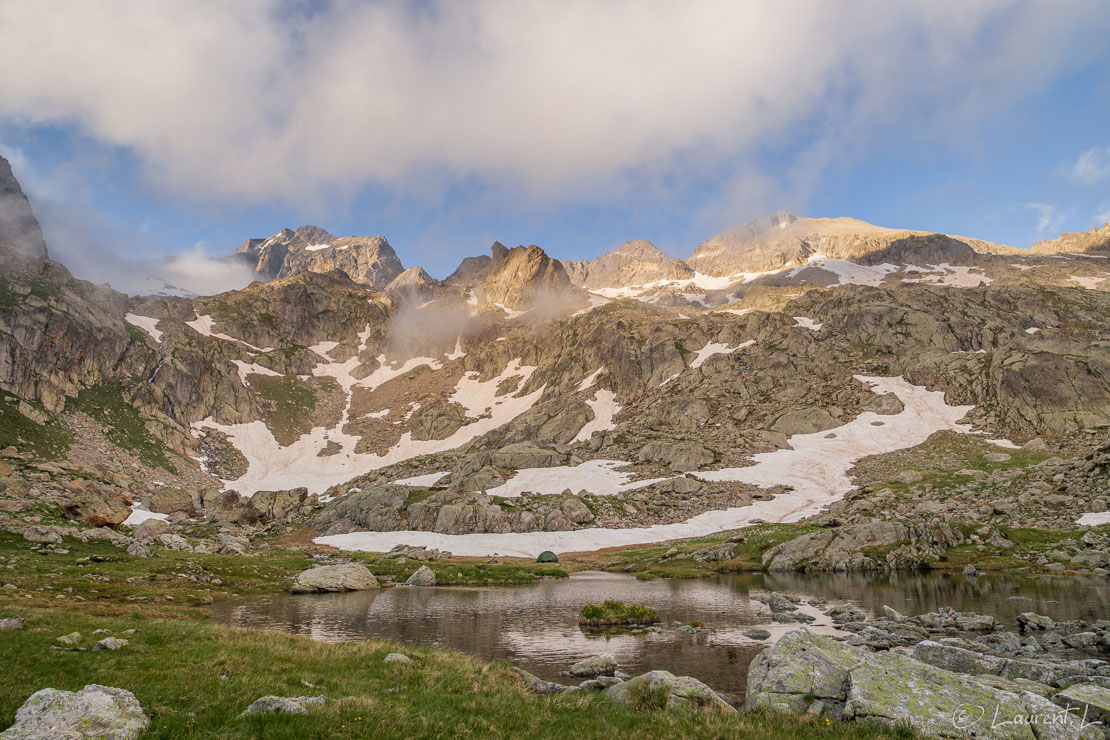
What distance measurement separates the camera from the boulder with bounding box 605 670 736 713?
1502 centimetres

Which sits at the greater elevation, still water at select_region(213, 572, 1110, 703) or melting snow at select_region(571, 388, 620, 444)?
melting snow at select_region(571, 388, 620, 444)

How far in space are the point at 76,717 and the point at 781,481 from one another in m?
108

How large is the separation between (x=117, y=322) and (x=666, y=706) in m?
229

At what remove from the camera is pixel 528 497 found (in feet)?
340

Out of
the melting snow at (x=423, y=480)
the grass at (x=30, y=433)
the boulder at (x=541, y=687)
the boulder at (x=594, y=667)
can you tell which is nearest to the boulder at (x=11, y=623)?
the boulder at (x=541, y=687)

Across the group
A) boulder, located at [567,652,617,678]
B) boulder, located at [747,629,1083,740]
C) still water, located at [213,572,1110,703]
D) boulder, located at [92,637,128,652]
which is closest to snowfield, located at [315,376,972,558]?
still water, located at [213,572,1110,703]

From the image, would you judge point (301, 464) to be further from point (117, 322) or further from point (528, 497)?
point (528, 497)

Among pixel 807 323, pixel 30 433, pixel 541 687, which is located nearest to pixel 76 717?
pixel 541 687

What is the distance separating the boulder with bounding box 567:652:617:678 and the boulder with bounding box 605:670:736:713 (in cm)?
612

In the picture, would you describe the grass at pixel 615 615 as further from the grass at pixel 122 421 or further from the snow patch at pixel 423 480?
the grass at pixel 122 421

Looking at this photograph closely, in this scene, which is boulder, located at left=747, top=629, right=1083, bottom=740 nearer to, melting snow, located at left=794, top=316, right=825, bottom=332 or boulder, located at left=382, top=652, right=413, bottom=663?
boulder, located at left=382, top=652, right=413, bottom=663

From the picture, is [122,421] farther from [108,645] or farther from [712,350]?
[712,350]

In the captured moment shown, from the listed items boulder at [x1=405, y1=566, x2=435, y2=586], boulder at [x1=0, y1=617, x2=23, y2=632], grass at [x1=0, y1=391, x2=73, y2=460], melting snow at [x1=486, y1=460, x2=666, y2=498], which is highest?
grass at [x1=0, y1=391, x2=73, y2=460]

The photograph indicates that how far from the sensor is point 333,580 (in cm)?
5347
